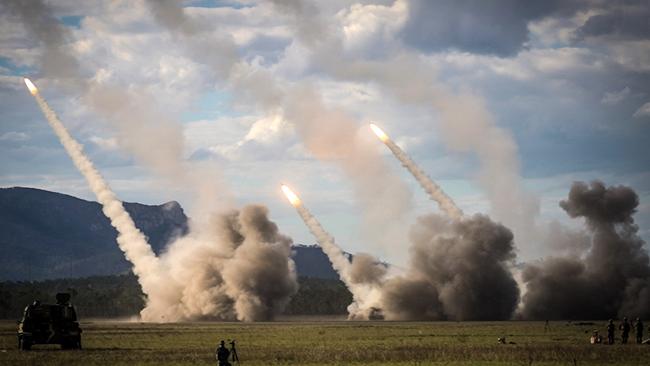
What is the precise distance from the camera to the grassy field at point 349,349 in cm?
5084

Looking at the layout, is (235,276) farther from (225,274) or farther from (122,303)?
(122,303)

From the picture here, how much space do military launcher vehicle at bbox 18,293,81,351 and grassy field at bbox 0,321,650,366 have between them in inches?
31.6

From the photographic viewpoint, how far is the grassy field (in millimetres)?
50844

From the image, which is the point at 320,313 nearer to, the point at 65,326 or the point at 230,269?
the point at 230,269

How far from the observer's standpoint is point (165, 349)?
199ft

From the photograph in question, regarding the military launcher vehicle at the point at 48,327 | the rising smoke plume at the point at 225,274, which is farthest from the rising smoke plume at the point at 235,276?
the military launcher vehicle at the point at 48,327

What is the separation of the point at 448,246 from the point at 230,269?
2449 cm

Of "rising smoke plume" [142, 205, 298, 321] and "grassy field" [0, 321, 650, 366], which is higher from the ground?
"rising smoke plume" [142, 205, 298, 321]

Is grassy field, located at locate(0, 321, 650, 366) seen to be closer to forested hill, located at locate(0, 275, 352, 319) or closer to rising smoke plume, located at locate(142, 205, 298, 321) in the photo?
rising smoke plume, located at locate(142, 205, 298, 321)

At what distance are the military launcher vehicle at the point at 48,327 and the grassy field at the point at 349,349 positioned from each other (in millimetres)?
802

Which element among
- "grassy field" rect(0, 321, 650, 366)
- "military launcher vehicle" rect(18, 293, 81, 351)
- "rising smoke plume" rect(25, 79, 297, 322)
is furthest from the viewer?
"rising smoke plume" rect(25, 79, 297, 322)

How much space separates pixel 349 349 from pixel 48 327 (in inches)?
Answer: 707

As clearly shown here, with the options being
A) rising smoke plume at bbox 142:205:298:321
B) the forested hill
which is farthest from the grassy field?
the forested hill

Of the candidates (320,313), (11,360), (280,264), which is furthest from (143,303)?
(11,360)
